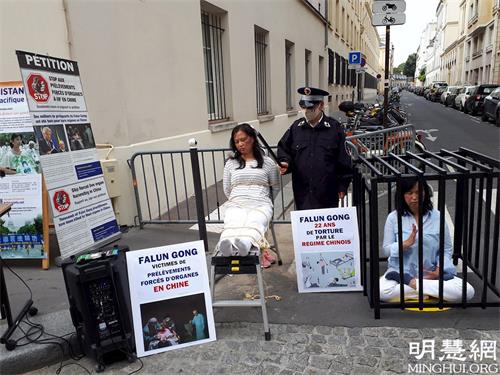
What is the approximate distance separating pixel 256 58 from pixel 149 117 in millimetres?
5665

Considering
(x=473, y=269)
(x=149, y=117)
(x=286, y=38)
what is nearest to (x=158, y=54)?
(x=149, y=117)

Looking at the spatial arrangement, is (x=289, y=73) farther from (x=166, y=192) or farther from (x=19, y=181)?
(x=19, y=181)

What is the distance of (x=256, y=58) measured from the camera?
1100cm

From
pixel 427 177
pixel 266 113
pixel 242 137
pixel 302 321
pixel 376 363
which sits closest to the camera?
pixel 376 363

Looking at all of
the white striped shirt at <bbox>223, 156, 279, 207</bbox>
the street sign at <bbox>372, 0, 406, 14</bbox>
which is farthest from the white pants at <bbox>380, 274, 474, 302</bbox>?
the street sign at <bbox>372, 0, 406, 14</bbox>

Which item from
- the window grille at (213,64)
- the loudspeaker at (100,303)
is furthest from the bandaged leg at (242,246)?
the window grille at (213,64)

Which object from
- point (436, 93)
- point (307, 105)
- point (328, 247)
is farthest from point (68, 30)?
point (436, 93)

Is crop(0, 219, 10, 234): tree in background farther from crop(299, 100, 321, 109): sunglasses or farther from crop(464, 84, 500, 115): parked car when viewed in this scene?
crop(464, 84, 500, 115): parked car

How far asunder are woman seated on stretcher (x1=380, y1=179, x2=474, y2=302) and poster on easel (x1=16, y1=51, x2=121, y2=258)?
119 inches

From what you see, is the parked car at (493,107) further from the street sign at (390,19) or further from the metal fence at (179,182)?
the metal fence at (179,182)

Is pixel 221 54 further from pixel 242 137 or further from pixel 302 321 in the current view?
pixel 302 321

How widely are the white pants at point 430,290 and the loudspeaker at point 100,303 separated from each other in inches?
78.5

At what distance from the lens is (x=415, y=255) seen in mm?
3566

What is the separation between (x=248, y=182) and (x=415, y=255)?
1.57 metres
